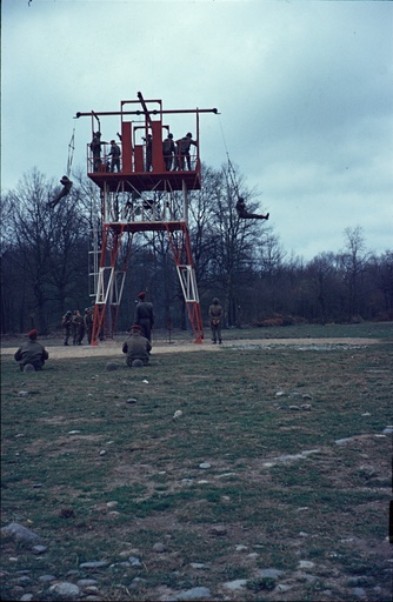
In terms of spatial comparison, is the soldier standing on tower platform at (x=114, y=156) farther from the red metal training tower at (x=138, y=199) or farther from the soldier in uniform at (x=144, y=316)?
the soldier in uniform at (x=144, y=316)

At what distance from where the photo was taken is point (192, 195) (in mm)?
19156

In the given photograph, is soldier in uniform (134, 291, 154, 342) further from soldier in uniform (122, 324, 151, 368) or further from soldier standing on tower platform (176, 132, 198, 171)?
soldier standing on tower platform (176, 132, 198, 171)

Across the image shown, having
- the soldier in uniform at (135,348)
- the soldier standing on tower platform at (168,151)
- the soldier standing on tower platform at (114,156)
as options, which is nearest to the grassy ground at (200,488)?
the soldier standing on tower platform at (114,156)

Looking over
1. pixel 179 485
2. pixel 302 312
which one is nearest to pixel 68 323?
pixel 179 485

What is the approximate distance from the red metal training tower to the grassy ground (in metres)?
1.28

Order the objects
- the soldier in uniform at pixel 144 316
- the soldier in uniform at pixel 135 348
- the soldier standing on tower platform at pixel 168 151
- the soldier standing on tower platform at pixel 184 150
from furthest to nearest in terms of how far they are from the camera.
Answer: the soldier standing on tower platform at pixel 184 150 → the soldier standing on tower platform at pixel 168 151 → the soldier in uniform at pixel 144 316 → the soldier in uniform at pixel 135 348

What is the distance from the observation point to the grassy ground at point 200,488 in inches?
135

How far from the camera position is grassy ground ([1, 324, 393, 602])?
11.3ft

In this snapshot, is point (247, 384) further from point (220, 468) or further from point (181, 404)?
point (220, 468)

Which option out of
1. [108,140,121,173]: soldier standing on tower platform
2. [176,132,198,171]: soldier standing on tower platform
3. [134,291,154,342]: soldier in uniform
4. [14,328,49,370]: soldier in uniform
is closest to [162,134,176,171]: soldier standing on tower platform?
[176,132,198,171]: soldier standing on tower platform

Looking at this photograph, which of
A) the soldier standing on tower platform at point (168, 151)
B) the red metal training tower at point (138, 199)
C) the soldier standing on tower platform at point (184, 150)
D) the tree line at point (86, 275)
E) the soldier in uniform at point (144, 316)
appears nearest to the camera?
the tree line at point (86, 275)

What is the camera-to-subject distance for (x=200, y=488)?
4.89 metres

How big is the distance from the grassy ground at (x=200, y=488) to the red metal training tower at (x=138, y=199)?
50.4 inches

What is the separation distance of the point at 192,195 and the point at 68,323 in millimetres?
14295
